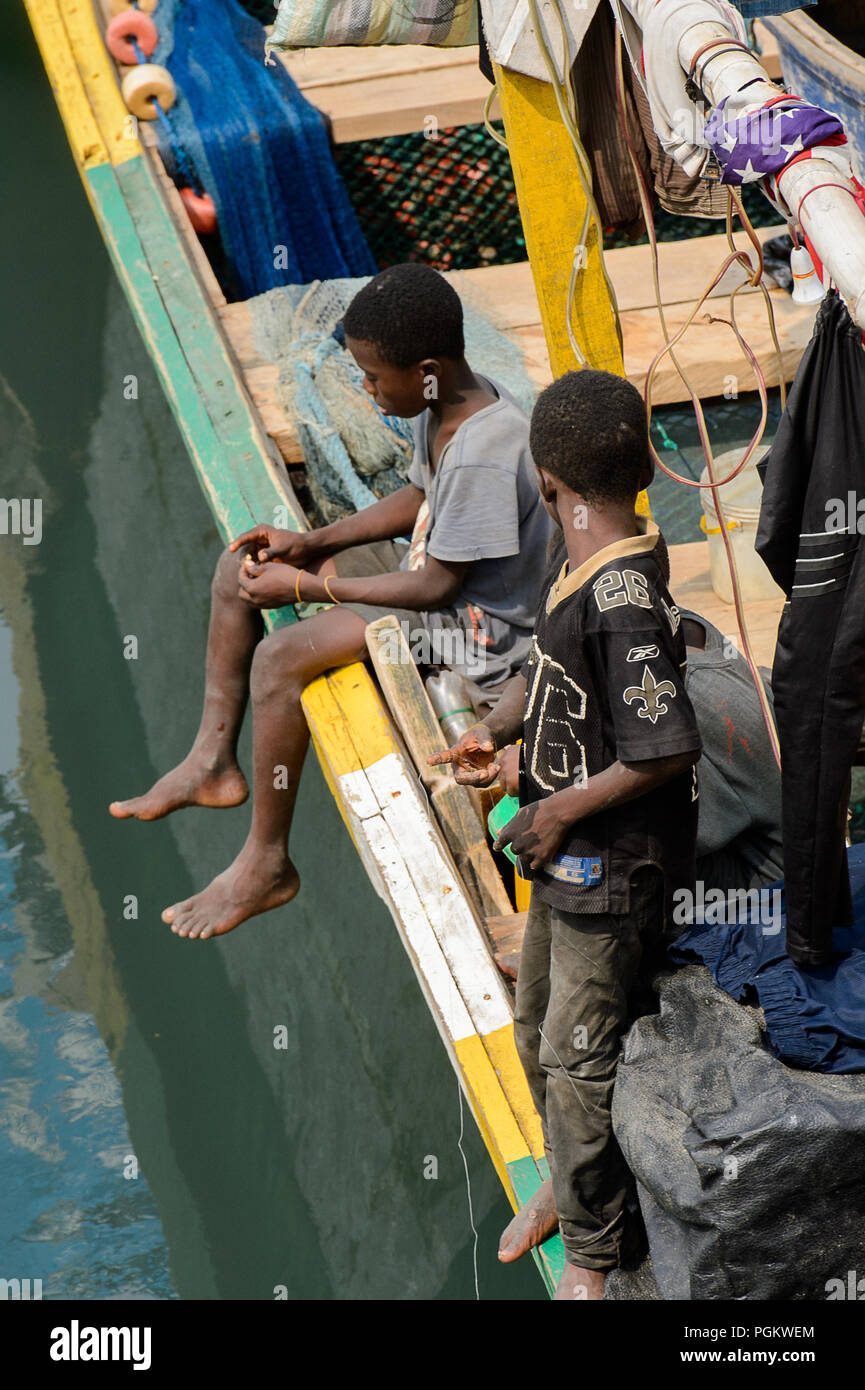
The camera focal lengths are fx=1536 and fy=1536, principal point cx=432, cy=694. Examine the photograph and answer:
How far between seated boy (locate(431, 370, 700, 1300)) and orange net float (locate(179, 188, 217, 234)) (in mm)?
3621

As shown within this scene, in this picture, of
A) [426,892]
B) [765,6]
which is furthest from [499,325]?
[426,892]

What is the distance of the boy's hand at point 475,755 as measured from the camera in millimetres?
2611

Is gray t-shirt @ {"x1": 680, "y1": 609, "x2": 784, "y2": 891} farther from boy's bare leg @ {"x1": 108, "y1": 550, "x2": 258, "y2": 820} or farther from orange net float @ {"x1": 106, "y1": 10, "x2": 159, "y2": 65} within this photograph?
orange net float @ {"x1": 106, "y1": 10, "x2": 159, "y2": 65}

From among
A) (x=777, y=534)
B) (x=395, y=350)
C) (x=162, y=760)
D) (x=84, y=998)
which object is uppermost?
(x=777, y=534)

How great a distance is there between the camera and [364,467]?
4.35m

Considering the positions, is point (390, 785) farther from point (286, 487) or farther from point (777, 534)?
point (777, 534)

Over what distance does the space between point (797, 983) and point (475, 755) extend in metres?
0.74

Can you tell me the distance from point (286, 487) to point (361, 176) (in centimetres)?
227

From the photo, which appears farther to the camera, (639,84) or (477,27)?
(477,27)

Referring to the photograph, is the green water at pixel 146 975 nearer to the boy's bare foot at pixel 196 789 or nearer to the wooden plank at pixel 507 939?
the boy's bare foot at pixel 196 789

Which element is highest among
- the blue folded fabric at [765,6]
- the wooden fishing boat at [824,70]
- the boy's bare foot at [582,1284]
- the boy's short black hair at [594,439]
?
the blue folded fabric at [765,6]

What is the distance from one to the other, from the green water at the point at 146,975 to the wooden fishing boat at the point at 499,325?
1176 mm

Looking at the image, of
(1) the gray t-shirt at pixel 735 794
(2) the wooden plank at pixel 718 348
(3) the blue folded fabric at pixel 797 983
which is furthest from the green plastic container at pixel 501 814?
(2) the wooden plank at pixel 718 348

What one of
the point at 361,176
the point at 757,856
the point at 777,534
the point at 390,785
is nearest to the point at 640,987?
the point at 757,856
